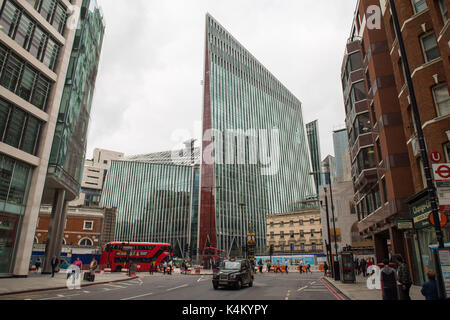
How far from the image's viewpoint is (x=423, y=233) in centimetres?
1817

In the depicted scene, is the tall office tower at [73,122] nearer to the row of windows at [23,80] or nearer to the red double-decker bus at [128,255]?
the row of windows at [23,80]

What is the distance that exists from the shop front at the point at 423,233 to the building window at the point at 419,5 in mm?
11066

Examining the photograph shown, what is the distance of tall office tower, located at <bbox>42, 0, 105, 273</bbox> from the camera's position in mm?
27653

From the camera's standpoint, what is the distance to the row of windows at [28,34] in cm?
2264

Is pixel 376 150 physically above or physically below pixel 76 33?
below

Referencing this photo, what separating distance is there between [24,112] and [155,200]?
86218mm

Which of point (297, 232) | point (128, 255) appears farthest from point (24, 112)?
point (297, 232)

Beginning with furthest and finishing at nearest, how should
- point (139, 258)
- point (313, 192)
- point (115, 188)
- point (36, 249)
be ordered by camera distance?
point (313, 192) < point (115, 188) < point (36, 249) < point (139, 258)

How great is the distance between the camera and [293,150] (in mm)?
124875

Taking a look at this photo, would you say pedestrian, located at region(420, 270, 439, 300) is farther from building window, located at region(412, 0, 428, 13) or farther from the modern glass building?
the modern glass building

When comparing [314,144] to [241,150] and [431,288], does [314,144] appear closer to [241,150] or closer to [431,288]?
[241,150]
